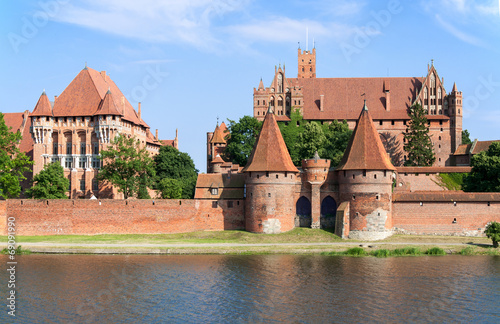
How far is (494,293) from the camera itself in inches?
1201

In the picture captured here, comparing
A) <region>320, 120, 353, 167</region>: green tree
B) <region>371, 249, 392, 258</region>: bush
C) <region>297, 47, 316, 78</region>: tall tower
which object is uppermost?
<region>297, 47, 316, 78</region>: tall tower

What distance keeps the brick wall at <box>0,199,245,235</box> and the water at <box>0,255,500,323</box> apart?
8.64 metres

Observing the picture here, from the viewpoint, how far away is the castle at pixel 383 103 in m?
77.2

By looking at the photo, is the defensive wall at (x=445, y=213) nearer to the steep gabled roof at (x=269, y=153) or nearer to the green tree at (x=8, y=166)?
the steep gabled roof at (x=269, y=153)

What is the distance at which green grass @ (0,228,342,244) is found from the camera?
45375 millimetres

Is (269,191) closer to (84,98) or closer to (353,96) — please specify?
(84,98)

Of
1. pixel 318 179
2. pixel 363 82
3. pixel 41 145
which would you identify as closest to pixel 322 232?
pixel 318 179

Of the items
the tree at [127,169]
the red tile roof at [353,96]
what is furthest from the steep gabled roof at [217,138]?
the tree at [127,169]

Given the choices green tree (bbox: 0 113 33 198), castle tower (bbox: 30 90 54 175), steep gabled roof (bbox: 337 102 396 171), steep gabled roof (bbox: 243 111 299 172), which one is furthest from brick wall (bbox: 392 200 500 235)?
castle tower (bbox: 30 90 54 175)

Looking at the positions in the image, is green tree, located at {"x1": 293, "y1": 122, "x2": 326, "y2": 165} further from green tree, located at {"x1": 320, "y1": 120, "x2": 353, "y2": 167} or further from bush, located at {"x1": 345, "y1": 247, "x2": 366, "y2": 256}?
bush, located at {"x1": 345, "y1": 247, "x2": 366, "y2": 256}

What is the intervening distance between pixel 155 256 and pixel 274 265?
874cm

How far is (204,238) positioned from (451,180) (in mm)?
27161

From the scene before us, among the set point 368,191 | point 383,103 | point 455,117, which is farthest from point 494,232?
point 383,103

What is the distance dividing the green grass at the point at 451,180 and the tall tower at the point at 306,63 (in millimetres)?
46746
